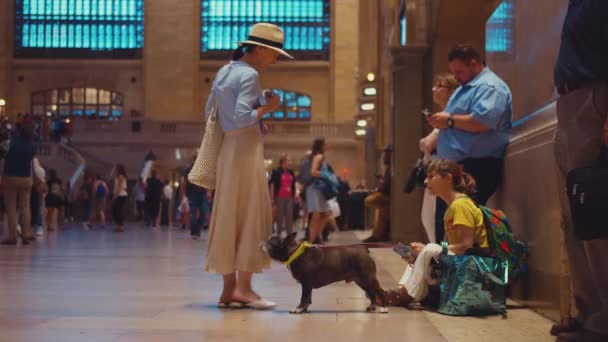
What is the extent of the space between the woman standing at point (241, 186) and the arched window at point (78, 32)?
43.8 m

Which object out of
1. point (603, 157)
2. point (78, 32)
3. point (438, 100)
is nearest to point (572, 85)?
point (603, 157)

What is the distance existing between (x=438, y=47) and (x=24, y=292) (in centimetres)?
743

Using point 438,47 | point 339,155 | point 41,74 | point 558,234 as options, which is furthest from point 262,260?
point 41,74

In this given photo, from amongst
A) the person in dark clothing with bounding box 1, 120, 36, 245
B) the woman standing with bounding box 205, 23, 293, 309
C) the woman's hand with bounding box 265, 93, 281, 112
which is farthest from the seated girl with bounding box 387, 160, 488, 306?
the person in dark clothing with bounding box 1, 120, 36, 245

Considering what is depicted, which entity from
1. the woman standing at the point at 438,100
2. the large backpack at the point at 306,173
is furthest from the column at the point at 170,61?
the woman standing at the point at 438,100

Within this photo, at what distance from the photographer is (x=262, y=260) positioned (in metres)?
5.48

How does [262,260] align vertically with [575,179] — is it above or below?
below

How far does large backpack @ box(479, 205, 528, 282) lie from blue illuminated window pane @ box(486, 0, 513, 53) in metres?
1.78

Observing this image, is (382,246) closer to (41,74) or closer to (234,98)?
(234,98)

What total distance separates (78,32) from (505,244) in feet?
154

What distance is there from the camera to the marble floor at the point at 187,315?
430 cm

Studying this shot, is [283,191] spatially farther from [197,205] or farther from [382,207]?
[382,207]

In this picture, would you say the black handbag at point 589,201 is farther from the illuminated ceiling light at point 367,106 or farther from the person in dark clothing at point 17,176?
the illuminated ceiling light at point 367,106

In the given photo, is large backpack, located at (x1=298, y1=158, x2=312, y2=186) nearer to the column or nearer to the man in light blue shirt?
the man in light blue shirt
